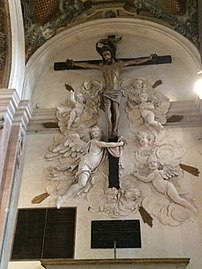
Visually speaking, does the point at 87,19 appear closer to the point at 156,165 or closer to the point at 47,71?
the point at 47,71

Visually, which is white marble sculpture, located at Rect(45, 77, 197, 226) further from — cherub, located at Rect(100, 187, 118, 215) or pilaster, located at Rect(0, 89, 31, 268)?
pilaster, located at Rect(0, 89, 31, 268)

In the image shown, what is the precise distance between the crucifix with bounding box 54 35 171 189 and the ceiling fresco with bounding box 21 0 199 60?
55 centimetres

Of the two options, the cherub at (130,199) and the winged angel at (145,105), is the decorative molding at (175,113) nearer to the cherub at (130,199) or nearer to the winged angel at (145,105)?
the winged angel at (145,105)

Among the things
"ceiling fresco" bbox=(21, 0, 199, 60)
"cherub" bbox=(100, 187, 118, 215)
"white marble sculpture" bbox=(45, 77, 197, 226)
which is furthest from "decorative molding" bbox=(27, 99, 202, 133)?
"cherub" bbox=(100, 187, 118, 215)

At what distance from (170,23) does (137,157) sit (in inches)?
105

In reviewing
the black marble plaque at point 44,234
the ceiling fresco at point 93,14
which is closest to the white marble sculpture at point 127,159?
the black marble plaque at point 44,234

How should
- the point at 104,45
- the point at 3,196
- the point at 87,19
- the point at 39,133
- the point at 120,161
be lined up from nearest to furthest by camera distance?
the point at 3,196 < the point at 120,161 < the point at 39,133 < the point at 104,45 < the point at 87,19

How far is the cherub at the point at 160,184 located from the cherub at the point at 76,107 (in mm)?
1365

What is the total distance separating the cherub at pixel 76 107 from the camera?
621cm

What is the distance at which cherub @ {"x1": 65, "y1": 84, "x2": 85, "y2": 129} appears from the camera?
6.21 m

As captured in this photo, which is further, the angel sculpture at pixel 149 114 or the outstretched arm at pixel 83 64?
the outstretched arm at pixel 83 64

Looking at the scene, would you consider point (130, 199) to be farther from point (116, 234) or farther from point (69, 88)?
point (69, 88)

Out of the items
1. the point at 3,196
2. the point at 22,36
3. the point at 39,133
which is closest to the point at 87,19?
the point at 22,36

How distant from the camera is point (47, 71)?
712 centimetres
